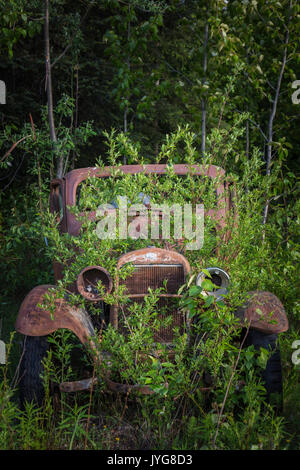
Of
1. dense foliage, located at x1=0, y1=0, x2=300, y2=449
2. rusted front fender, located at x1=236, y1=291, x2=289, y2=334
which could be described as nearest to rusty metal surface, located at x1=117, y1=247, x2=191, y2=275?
dense foliage, located at x1=0, y1=0, x2=300, y2=449

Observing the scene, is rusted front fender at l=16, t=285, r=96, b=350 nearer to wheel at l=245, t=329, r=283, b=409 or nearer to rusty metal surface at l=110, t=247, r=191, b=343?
rusty metal surface at l=110, t=247, r=191, b=343

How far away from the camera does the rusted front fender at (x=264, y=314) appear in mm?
2818

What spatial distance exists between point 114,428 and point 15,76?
7748 millimetres

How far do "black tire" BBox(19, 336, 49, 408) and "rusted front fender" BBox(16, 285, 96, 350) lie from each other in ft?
0.40

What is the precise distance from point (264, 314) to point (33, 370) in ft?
4.72

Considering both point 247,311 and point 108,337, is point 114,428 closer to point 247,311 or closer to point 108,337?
point 108,337

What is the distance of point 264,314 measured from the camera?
2857 mm

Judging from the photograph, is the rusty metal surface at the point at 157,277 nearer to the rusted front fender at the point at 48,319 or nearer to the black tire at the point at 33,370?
the rusted front fender at the point at 48,319

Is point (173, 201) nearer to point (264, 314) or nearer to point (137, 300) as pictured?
point (137, 300)

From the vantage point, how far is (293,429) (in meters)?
2.81

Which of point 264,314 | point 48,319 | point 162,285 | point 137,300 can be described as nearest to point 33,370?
point 48,319

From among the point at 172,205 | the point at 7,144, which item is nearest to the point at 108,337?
the point at 172,205

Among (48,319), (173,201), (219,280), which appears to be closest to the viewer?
(48,319)

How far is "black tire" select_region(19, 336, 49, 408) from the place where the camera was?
2.76m
